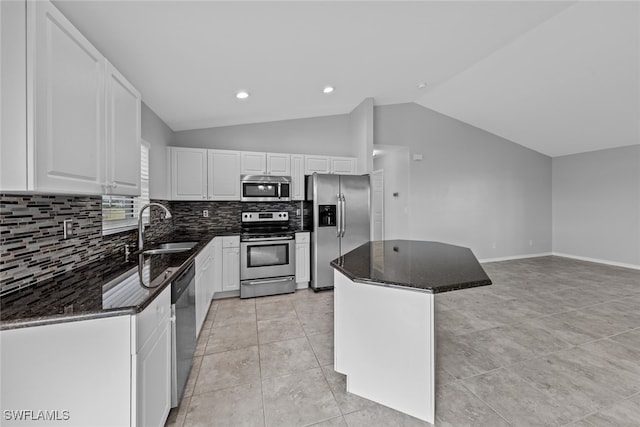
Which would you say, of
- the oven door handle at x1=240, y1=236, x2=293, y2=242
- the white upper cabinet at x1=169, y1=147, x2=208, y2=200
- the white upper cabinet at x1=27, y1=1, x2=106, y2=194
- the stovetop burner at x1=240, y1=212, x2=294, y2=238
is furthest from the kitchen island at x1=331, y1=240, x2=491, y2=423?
the white upper cabinet at x1=169, y1=147, x2=208, y2=200

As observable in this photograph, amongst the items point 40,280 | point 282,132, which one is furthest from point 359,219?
point 40,280

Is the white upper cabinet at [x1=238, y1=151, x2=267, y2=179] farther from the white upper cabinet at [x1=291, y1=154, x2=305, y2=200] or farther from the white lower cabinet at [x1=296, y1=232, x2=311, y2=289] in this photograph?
the white lower cabinet at [x1=296, y1=232, x2=311, y2=289]

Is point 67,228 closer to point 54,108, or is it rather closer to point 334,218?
point 54,108

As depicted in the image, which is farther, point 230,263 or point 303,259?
point 303,259

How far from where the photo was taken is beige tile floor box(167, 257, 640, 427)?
1620 millimetres

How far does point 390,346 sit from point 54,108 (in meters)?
2.09

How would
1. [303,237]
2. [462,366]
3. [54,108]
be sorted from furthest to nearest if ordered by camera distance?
[303,237], [462,366], [54,108]

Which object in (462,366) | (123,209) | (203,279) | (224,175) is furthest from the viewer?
(224,175)

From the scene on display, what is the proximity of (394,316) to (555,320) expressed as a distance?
266cm

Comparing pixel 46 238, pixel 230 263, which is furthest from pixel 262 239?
pixel 46 238

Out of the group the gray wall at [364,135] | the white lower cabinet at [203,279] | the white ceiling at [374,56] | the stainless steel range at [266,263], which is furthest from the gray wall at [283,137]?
the white lower cabinet at [203,279]

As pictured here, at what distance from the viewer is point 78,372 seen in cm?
101

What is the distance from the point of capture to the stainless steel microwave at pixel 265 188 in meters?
3.79

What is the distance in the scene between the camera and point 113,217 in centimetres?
221
